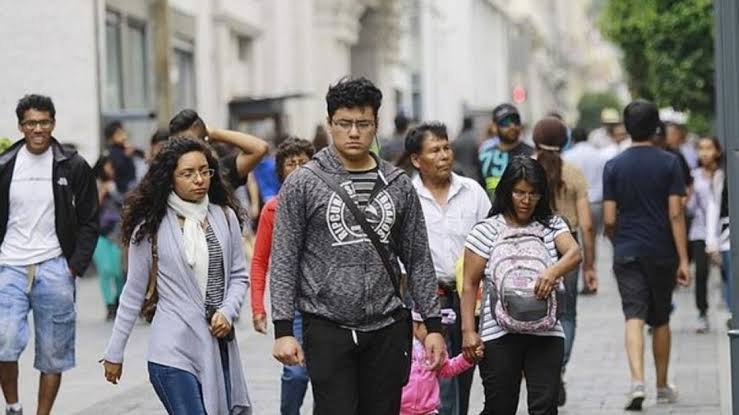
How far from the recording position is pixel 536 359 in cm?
898

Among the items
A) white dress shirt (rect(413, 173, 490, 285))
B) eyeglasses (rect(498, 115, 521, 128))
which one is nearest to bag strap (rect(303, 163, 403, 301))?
white dress shirt (rect(413, 173, 490, 285))

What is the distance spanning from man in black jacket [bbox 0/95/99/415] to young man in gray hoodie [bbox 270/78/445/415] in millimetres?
3417

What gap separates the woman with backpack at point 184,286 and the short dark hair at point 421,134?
193cm

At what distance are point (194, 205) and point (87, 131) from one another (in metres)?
17.4

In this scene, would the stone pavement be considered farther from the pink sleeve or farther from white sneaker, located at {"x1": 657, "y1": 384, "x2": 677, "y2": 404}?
the pink sleeve

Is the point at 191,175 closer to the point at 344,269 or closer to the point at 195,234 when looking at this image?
the point at 195,234

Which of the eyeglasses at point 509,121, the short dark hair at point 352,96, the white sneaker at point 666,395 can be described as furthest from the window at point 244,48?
the short dark hair at point 352,96

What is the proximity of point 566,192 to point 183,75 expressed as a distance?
64.7ft

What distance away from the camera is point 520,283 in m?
8.97

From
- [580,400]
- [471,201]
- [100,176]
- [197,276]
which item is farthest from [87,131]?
[197,276]

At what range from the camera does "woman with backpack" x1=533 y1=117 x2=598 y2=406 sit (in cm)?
1209

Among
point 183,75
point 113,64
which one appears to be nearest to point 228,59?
point 183,75

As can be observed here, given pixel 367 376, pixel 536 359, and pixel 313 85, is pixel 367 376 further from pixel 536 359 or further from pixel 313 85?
pixel 313 85

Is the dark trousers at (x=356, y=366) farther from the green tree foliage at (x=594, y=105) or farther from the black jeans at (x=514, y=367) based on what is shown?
the green tree foliage at (x=594, y=105)
